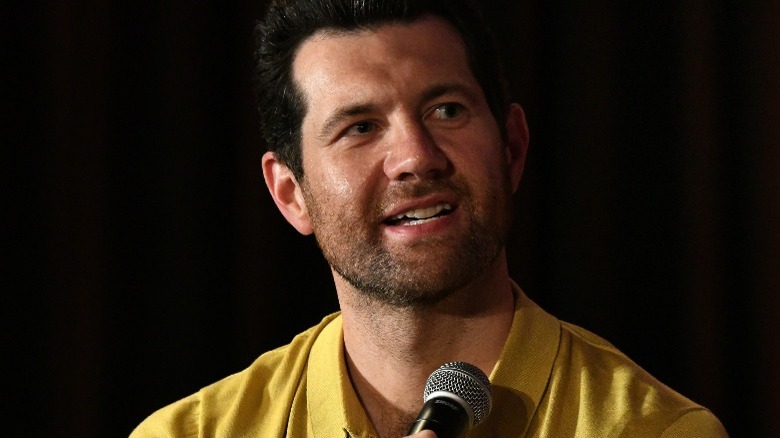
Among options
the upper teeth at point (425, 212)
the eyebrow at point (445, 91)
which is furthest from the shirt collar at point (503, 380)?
the eyebrow at point (445, 91)

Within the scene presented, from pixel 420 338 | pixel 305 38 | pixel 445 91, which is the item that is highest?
pixel 305 38

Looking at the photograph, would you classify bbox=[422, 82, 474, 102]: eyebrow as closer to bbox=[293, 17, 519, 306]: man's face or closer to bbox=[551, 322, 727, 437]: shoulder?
bbox=[293, 17, 519, 306]: man's face

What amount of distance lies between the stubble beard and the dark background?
0.60 m

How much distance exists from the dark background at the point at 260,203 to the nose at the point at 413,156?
26.2 inches

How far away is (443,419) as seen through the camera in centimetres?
109

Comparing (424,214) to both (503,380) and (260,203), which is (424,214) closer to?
(503,380)

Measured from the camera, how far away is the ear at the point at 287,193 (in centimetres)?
175

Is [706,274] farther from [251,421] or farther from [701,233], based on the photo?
[251,421]

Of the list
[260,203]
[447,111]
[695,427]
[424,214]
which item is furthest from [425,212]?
[260,203]

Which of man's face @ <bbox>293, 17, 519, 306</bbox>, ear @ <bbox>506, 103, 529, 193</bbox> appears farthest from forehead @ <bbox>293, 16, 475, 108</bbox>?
ear @ <bbox>506, 103, 529, 193</bbox>

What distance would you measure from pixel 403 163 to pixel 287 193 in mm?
393

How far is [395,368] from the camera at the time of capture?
1.57 m

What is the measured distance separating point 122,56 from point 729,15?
1.33 meters

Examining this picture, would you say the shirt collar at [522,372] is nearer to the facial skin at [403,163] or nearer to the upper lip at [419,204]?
the facial skin at [403,163]
